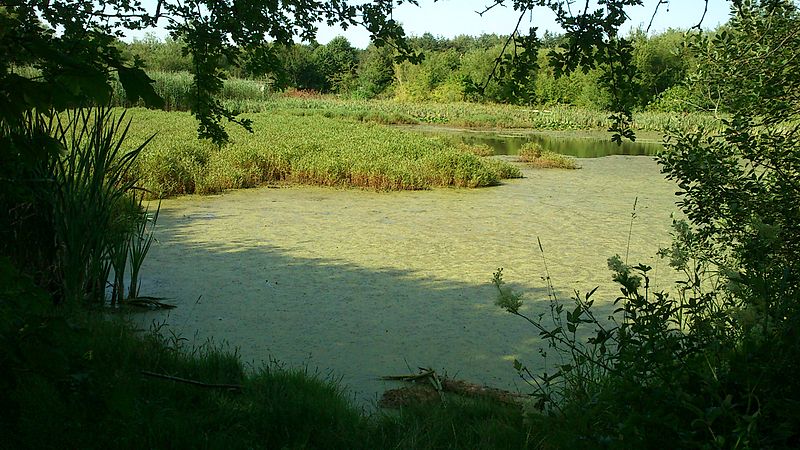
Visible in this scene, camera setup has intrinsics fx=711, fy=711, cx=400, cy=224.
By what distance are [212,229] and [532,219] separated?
8.50 feet

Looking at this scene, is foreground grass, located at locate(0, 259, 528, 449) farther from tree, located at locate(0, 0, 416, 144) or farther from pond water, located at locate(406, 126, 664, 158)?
pond water, located at locate(406, 126, 664, 158)

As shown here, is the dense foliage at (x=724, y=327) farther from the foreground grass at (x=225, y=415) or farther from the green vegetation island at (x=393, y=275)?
the foreground grass at (x=225, y=415)

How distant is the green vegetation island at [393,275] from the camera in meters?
1.36

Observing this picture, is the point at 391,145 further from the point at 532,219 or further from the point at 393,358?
the point at 393,358

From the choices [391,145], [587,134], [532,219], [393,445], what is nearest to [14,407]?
[393,445]

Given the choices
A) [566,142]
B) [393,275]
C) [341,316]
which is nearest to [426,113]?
[566,142]

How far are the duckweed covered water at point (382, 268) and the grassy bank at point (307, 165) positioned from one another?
0.90ft

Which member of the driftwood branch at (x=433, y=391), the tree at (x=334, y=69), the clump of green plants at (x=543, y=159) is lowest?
the driftwood branch at (x=433, y=391)

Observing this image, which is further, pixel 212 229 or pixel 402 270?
pixel 212 229

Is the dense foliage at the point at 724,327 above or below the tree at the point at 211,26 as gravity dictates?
below

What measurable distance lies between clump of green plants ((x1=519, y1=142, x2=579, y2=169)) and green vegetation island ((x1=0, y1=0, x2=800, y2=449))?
337 centimetres

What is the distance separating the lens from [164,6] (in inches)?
86.0

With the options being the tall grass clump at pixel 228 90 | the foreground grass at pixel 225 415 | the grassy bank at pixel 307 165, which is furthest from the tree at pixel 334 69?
the foreground grass at pixel 225 415

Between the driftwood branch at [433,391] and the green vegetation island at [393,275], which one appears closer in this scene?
the green vegetation island at [393,275]
